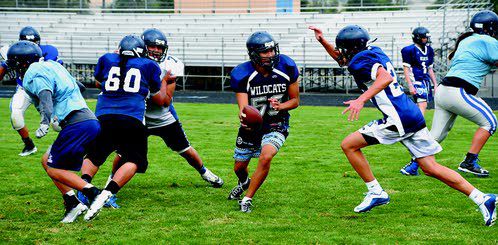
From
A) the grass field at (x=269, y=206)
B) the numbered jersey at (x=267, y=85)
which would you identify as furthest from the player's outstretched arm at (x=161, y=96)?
the grass field at (x=269, y=206)

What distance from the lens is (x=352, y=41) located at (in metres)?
5.94

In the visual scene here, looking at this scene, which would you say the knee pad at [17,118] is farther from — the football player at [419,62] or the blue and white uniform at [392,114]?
the football player at [419,62]

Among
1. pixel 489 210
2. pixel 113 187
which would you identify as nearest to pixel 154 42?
pixel 113 187

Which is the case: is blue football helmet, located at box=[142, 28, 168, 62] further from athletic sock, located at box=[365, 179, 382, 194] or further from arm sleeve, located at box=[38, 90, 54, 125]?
athletic sock, located at box=[365, 179, 382, 194]

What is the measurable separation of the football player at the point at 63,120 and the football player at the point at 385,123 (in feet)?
7.48

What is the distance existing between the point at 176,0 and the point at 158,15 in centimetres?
124

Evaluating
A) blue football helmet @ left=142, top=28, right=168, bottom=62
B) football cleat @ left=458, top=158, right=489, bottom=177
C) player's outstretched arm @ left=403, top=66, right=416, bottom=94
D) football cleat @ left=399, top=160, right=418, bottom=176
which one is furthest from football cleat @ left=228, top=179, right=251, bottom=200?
player's outstretched arm @ left=403, top=66, right=416, bottom=94

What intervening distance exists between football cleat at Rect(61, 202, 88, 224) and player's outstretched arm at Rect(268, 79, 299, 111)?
198cm

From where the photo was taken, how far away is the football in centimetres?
634

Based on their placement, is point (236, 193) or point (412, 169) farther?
point (412, 169)

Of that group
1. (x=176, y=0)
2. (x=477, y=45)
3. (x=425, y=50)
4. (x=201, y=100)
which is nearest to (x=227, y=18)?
(x=176, y=0)

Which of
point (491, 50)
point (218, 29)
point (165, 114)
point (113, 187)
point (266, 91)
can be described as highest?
point (218, 29)

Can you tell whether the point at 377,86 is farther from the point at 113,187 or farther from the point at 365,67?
→ the point at 113,187

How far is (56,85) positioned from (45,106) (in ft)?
1.05
